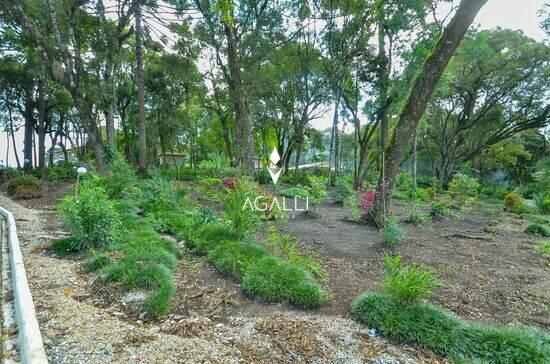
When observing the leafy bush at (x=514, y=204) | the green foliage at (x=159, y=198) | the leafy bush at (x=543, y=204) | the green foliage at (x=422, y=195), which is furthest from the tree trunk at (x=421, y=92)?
the leafy bush at (x=543, y=204)

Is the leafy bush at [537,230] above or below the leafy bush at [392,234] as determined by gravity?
below

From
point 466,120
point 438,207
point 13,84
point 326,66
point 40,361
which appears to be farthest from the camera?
point 466,120

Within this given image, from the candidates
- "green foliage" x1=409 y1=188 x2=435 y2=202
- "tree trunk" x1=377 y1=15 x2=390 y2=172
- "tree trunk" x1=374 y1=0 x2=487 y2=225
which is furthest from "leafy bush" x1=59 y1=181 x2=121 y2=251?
"tree trunk" x1=377 y1=15 x2=390 y2=172

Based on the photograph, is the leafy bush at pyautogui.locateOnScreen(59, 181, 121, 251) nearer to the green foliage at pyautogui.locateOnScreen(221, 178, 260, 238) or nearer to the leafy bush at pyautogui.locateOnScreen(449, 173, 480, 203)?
the green foliage at pyautogui.locateOnScreen(221, 178, 260, 238)

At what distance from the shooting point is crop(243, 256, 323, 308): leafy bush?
293 centimetres

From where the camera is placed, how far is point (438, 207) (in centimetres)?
857

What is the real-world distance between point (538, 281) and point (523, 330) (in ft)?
7.37

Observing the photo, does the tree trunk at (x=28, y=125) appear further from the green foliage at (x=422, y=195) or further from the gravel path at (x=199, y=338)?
the green foliage at (x=422, y=195)

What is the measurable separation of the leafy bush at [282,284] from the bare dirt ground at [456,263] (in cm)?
19

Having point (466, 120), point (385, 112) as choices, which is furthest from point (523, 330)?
point (466, 120)

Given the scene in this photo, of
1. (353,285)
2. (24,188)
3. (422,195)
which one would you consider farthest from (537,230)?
(24,188)

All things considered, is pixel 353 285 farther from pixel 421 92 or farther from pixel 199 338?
pixel 421 92

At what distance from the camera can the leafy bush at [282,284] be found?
2.93 m

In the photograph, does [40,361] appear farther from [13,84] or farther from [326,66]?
[13,84]
